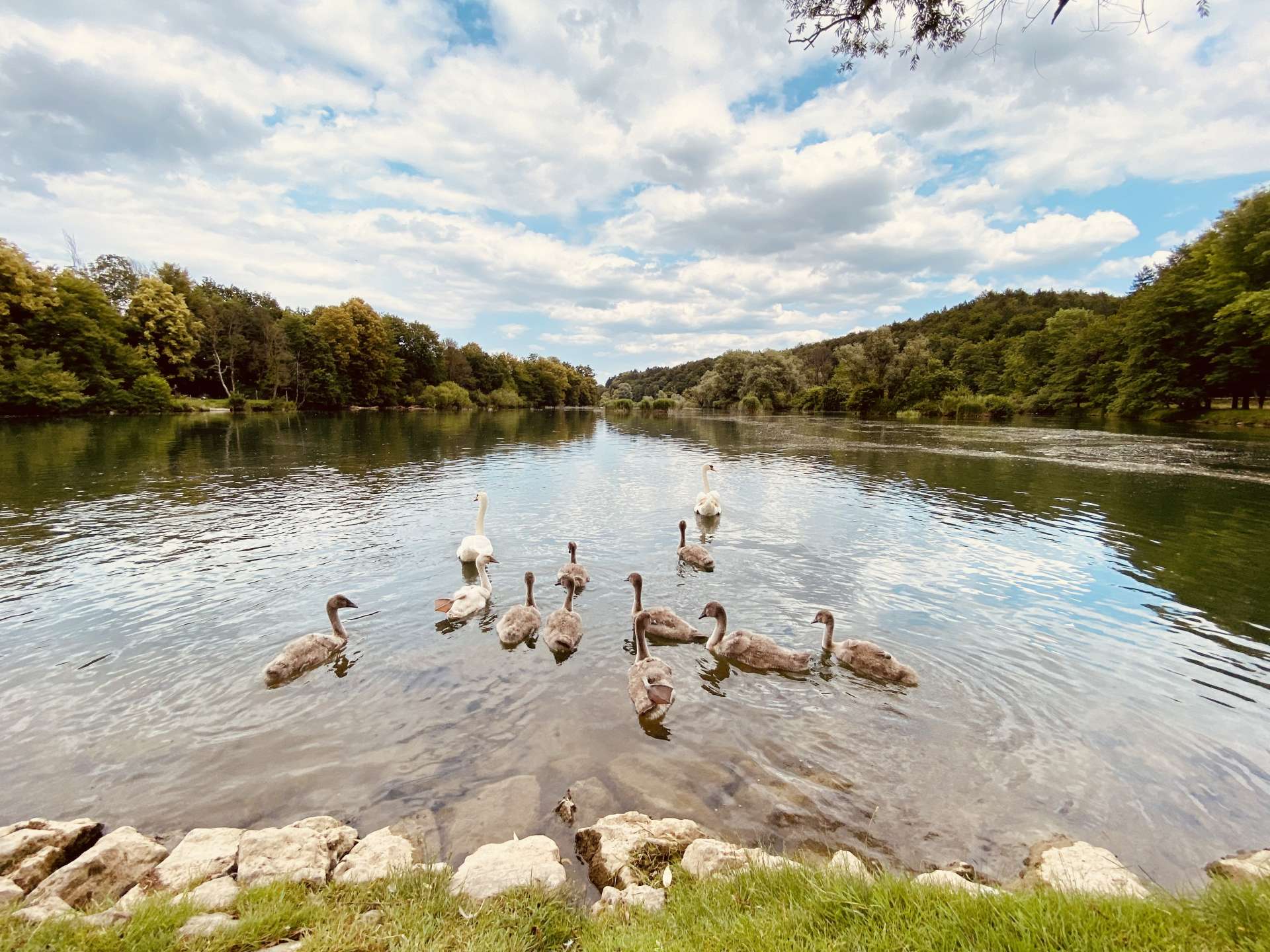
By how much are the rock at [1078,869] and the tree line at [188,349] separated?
240 ft

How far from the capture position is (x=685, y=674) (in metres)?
8.75

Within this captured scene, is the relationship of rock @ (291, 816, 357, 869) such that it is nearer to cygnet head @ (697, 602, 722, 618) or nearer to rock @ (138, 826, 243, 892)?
rock @ (138, 826, 243, 892)

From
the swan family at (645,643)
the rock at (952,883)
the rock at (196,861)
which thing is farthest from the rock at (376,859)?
the rock at (952,883)

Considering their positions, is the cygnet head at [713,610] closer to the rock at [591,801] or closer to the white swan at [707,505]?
the rock at [591,801]

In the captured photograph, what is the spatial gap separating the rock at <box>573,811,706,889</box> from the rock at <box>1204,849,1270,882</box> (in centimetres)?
431

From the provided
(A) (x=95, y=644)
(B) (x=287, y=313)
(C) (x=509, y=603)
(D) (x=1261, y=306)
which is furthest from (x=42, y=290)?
(D) (x=1261, y=306)

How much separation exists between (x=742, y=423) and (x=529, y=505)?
57243mm

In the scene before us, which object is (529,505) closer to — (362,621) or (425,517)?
(425,517)

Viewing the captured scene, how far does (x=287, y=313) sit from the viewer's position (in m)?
92.3

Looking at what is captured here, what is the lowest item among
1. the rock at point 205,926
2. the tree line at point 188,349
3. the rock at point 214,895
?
the rock at point 214,895

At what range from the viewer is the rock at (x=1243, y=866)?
4.39 meters

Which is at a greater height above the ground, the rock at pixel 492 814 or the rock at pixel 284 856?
the rock at pixel 284 856

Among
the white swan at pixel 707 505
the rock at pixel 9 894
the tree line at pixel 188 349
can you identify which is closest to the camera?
the rock at pixel 9 894

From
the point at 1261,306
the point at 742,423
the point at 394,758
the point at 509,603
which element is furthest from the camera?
the point at 742,423
